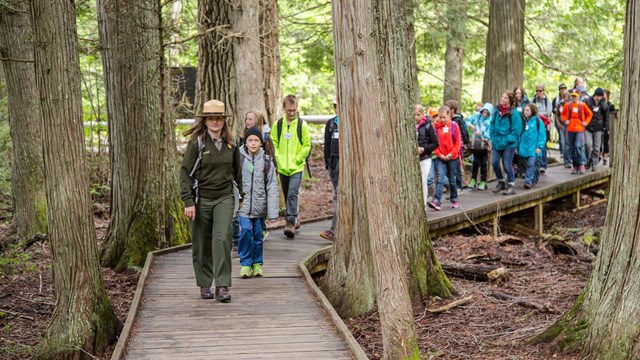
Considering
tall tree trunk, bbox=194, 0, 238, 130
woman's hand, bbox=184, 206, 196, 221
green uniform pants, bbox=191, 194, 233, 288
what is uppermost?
tall tree trunk, bbox=194, 0, 238, 130

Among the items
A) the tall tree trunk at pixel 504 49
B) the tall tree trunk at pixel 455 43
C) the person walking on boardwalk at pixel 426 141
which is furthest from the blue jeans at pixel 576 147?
the person walking on boardwalk at pixel 426 141

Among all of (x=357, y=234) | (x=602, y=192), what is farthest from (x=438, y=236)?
(x=602, y=192)

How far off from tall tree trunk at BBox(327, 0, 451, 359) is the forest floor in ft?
2.32

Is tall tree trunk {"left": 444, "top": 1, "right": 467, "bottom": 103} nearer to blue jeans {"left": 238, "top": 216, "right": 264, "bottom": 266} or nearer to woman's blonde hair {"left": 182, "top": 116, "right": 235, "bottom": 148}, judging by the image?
blue jeans {"left": 238, "top": 216, "right": 264, "bottom": 266}

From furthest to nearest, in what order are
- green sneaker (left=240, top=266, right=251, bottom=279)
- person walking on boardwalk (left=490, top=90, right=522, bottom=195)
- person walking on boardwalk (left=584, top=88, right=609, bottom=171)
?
person walking on boardwalk (left=584, top=88, right=609, bottom=171), person walking on boardwalk (left=490, top=90, right=522, bottom=195), green sneaker (left=240, top=266, right=251, bottom=279)

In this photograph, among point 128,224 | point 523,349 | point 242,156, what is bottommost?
point 523,349

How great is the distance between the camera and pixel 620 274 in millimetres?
5770

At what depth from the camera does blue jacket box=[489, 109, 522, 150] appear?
14414mm

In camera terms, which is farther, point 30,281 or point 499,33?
point 499,33

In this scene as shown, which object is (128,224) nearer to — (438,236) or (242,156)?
(242,156)

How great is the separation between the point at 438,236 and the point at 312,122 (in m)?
9.68

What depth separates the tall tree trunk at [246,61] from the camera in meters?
12.9

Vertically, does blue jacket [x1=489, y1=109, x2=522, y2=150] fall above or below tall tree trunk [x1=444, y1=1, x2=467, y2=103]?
below

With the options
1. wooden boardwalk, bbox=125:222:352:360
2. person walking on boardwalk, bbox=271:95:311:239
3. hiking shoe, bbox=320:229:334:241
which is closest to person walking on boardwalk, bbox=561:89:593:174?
hiking shoe, bbox=320:229:334:241
